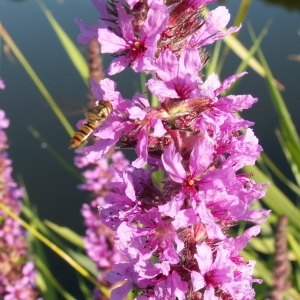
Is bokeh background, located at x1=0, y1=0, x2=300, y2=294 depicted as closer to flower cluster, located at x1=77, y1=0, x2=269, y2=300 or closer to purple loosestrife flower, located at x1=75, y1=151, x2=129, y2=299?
purple loosestrife flower, located at x1=75, y1=151, x2=129, y2=299

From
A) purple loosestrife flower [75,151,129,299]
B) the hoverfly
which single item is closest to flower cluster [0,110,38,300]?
purple loosestrife flower [75,151,129,299]

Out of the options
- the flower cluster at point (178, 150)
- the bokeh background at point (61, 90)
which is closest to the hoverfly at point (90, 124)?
the flower cluster at point (178, 150)

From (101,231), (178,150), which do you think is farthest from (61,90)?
(178,150)

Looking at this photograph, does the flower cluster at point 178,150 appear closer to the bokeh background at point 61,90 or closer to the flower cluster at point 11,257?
the flower cluster at point 11,257

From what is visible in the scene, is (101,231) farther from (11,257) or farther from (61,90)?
(61,90)

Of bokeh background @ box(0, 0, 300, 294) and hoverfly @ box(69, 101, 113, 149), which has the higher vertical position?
hoverfly @ box(69, 101, 113, 149)

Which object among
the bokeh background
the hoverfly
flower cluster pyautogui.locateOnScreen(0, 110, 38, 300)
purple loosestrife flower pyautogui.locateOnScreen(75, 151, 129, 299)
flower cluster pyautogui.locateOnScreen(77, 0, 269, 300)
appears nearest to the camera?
flower cluster pyautogui.locateOnScreen(77, 0, 269, 300)

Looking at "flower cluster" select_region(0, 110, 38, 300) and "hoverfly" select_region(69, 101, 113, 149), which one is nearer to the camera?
"hoverfly" select_region(69, 101, 113, 149)
